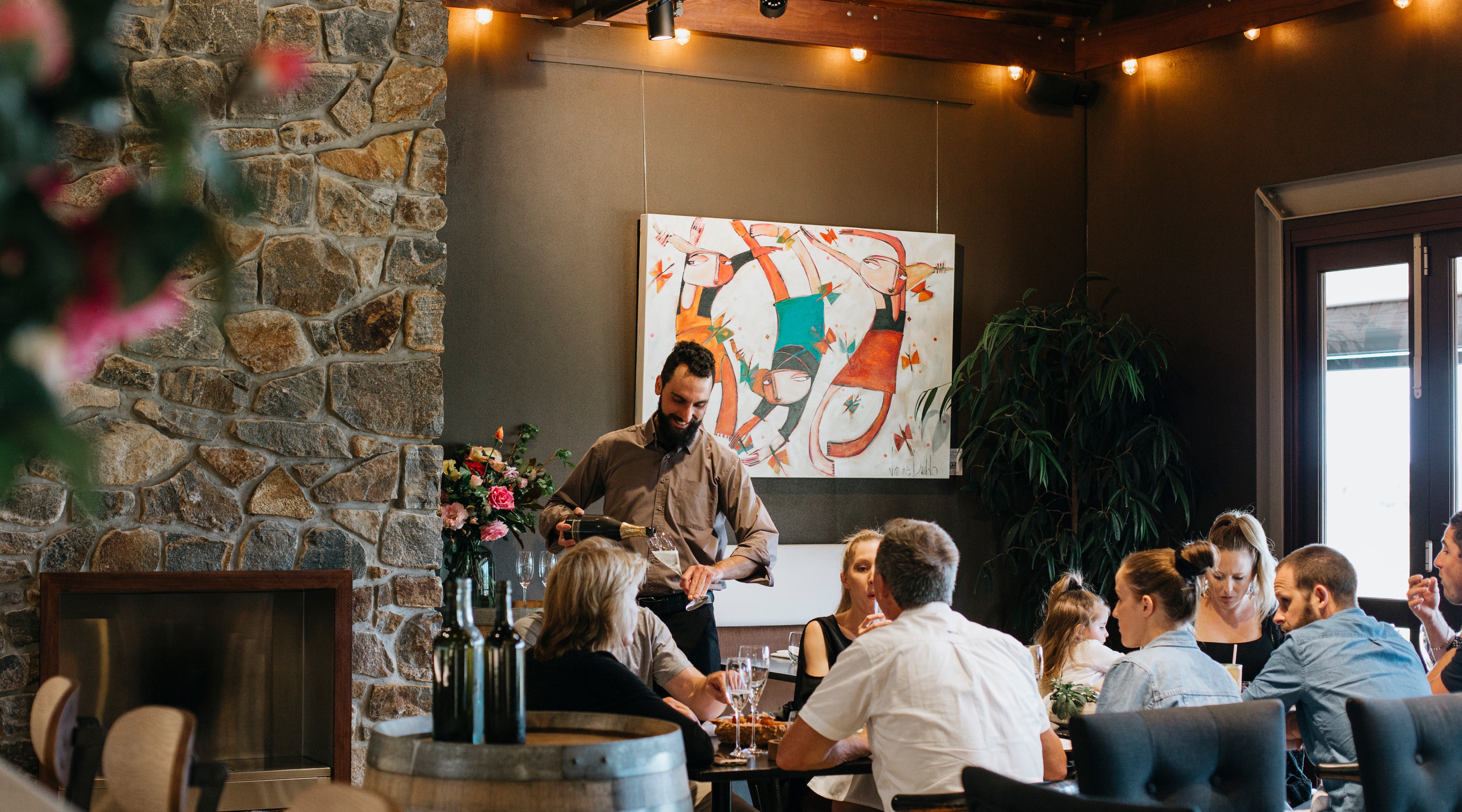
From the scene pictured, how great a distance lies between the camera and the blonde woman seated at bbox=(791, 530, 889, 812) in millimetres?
3137

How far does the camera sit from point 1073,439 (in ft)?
18.2

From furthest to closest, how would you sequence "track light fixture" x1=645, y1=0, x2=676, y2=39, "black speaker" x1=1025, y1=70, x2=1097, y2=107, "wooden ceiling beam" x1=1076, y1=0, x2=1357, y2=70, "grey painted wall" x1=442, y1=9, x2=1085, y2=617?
"black speaker" x1=1025, y1=70, x2=1097, y2=107
"wooden ceiling beam" x1=1076, y1=0, x2=1357, y2=70
"grey painted wall" x1=442, y1=9, x2=1085, y2=617
"track light fixture" x1=645, y1=0, x2=676, y2=39

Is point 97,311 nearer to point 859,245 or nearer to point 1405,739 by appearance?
point 1405,739

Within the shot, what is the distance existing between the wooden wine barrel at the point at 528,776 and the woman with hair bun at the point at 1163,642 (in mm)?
1443

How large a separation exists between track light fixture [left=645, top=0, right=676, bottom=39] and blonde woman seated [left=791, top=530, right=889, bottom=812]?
2.22 metres

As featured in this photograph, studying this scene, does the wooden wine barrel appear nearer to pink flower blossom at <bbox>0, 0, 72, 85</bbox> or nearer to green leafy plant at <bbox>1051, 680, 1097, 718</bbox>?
pink flower blossom at <bbox>0, 0, 72, 85</bbox>

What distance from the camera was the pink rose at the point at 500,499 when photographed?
464cm

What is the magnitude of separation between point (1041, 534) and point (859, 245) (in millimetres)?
1504

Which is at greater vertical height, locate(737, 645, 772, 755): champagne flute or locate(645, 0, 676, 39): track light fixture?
locate(645, 0, 676, 39): track light fixture

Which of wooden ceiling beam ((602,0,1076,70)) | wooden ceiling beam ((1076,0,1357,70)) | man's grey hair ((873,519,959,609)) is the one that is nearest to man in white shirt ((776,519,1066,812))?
man's grey hair ((873,519,959,609))

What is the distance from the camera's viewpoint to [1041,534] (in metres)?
5.67

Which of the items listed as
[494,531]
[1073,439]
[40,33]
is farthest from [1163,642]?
[40,33]

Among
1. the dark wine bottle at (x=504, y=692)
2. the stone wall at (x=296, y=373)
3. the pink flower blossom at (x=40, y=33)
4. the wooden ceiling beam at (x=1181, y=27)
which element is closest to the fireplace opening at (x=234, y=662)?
the stone wall at (x=296, y=373)

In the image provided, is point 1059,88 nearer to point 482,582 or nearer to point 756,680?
point 482,582
